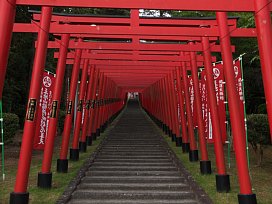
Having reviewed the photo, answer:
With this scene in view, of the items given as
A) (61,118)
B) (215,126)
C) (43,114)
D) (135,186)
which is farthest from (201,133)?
(61,118)

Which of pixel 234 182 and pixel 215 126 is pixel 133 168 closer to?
pixel 234 182

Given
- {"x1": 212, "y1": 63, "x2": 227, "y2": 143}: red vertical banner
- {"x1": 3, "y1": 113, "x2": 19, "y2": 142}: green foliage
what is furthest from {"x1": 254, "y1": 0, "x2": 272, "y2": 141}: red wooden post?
{"x1": 3, "y1": 113, "x2": 19, "y2": 142}: green foliage

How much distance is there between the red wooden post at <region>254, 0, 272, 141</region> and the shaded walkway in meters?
2.71

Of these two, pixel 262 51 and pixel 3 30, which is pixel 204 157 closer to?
pixel 262 51

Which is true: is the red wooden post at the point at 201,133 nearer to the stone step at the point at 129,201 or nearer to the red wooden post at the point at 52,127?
the stone step at the point at 129,201

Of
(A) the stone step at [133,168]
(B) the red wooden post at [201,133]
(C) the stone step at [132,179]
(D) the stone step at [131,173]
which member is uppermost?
(B) the red wooden post at [201,133]

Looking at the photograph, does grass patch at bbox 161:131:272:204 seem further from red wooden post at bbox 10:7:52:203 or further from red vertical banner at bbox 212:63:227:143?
red wooden post at bbox 10:7:52:203

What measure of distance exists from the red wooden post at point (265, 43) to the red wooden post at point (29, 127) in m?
3.67

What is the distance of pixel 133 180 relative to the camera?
7.43m

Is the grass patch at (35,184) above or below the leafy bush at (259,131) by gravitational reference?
below

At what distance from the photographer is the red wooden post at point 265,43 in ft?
14.3

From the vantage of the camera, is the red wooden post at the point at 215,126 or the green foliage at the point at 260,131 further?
the green foliage at the point at 260,131

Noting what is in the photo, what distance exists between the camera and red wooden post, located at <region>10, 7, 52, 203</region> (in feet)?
17.3

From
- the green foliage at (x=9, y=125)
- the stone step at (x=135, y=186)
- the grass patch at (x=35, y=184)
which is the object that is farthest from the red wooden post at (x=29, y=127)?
the green foliage at (x=9, y=125)
